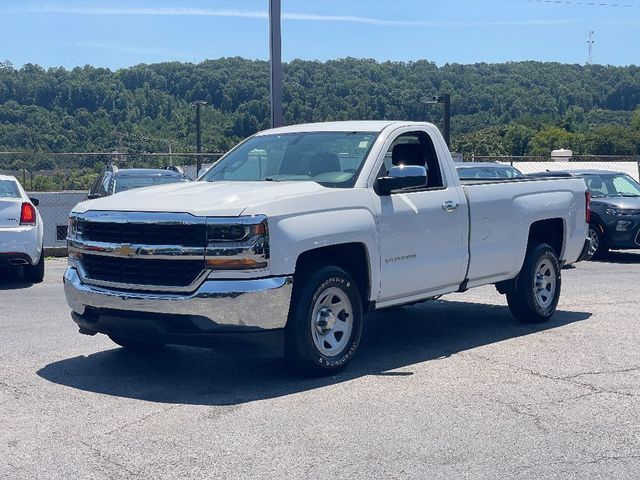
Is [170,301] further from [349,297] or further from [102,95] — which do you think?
[102,95]

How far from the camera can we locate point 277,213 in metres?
6.99

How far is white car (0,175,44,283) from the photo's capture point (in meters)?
12.9

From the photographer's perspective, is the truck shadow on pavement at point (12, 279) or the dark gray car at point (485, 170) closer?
the truck shadow on pavement at point (12, 279)

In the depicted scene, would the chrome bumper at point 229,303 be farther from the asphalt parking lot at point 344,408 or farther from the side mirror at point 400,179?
the side mirror at point 400,179

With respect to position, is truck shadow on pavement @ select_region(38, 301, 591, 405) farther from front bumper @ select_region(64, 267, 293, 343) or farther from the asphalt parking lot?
front bumper @ select_region(64, 267, 293, 343)

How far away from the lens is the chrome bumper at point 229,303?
22.3 feet

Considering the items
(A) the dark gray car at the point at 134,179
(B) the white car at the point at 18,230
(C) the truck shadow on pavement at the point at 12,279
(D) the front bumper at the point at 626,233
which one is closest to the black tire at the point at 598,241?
(D) the front bumper at the point at 626,233

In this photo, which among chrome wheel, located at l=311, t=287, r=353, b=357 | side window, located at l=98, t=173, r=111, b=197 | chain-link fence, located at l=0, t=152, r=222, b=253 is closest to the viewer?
chrome wheel, located at l=311, t=287, r=353, b=357

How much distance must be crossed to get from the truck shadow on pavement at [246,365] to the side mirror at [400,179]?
4.86ft

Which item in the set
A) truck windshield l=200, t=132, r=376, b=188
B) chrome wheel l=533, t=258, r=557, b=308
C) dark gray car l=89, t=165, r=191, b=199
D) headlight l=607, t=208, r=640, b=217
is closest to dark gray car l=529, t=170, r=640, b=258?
headlight l=607, t=208, r=640, b=217

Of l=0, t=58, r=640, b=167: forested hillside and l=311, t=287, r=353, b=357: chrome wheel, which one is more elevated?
l=0, t=58, r=640, b=167: forested hillside

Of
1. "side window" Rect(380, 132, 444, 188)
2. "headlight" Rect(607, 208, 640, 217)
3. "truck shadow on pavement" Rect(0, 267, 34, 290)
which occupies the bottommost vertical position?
"truck shadow on pavement" Rect(0, 267, 34, 290)

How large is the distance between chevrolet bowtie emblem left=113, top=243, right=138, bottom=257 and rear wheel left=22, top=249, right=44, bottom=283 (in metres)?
6.92

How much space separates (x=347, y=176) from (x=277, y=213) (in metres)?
1.14
